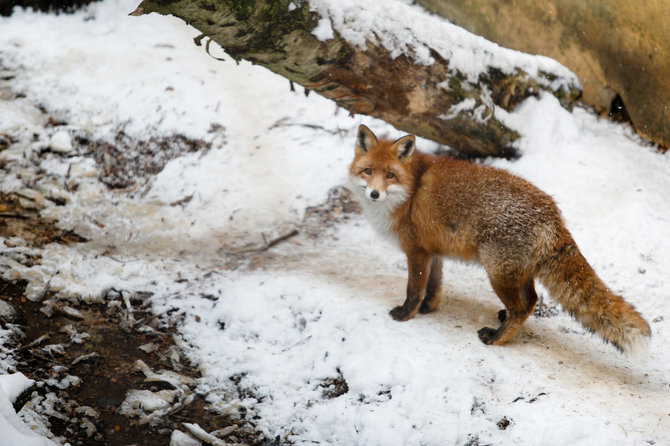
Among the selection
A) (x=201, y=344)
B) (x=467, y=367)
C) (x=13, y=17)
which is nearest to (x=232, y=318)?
(x=201, y=344)

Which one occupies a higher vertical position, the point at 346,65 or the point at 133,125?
the point at 346,65

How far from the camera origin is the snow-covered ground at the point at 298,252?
12.0 feet

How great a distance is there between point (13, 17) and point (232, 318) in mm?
6551

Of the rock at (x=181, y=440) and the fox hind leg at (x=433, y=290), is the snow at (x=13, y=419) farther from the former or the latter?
the fox hind leg at (x=433, y=290)

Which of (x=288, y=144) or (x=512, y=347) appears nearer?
(x=512, y=347)

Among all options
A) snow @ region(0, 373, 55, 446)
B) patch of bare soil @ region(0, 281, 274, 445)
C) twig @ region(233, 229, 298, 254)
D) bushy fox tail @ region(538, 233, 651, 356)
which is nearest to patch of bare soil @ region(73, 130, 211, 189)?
twig @ region(233, 229, 298, 254)

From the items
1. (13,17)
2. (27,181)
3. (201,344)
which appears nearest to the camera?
(201,344)

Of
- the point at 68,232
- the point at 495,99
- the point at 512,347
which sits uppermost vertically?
the point at 495,99

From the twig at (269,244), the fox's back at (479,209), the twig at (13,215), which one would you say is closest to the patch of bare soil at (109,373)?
the twig at (13,215)

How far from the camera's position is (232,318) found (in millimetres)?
4715

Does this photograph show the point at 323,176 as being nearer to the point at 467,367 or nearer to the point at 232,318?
the point at 232,318

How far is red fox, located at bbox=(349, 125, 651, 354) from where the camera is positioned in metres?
3.77

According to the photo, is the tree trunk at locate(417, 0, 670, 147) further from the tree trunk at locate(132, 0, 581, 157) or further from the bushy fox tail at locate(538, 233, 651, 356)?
the bushy fox tail at locate(538, 233, 651, 356)

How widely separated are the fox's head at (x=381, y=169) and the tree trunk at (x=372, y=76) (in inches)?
33.2
